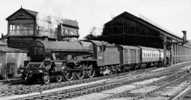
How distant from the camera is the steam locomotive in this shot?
1647cm

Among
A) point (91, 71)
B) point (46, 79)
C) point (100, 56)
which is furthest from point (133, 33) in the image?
point (46, 79)

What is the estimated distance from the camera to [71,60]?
17.9 m

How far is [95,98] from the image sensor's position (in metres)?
11.0

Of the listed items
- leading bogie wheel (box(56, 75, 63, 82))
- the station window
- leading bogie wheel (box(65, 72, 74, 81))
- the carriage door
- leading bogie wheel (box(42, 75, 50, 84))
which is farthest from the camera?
the station window

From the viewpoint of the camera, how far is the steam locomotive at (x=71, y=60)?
16.5 metres

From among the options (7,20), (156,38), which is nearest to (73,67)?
(7,20)

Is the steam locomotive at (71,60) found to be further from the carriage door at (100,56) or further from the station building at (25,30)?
the station building at (25,30)

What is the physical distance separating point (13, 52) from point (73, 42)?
556 cm

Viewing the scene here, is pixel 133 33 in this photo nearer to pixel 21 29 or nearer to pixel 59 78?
pixel 21 29

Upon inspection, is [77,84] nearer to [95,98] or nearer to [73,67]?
[73,67]

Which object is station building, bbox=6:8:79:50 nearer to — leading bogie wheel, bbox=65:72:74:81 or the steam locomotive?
the steam locomotive

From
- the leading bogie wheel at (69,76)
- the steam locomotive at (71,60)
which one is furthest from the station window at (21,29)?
the leading bogie wheel at (69,76)

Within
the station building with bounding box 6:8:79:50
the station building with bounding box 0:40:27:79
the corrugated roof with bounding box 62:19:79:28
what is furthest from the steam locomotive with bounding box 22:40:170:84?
the corrugated roof with bounding box 62:19:79:28

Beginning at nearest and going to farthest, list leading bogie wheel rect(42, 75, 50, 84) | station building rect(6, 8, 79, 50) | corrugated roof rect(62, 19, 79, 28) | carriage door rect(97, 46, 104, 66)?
leading bogie wheel rect(42, 75, 50, 84) < carriage door rect(97, 46, 104, 66) < station building rect(6, 8, 79, 50) < corrugated roof rect(62, 19, 79, 28)
